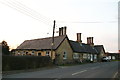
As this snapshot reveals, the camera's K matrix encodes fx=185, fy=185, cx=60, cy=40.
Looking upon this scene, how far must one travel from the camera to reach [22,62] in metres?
23.6

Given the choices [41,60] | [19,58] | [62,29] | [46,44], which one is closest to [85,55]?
[62,29]

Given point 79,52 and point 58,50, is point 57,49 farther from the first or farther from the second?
point 79,52

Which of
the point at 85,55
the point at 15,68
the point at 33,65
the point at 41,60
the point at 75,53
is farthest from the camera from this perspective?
the point at 85,55

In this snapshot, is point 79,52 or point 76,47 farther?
point 76,47

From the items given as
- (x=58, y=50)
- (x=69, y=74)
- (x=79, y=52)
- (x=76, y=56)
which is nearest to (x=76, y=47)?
(x=79, y=52)

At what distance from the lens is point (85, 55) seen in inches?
2143

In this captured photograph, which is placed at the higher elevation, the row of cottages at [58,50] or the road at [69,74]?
the row of cottages at [58,50]

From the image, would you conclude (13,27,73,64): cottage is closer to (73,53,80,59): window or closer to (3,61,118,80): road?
(73,53,80,59): window

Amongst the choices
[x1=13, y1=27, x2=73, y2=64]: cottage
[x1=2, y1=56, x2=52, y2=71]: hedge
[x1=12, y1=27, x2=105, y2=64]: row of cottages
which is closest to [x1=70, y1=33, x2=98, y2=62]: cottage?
[x1=12, y1=27, x2=105, y2=64]: row of cottages

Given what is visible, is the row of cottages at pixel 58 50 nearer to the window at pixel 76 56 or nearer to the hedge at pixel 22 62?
the window at pixel 76 56

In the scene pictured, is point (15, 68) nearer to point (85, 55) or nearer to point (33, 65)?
point (33, 65)

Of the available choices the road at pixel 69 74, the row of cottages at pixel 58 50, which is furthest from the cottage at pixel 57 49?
the road at pixel 69 74

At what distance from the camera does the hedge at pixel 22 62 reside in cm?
2075

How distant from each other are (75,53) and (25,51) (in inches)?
506
